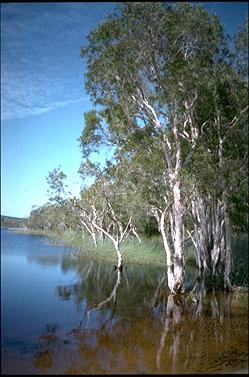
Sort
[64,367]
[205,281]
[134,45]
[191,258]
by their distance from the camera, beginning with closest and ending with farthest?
[64,367]
[134,45]
[205,281]
[191,258]

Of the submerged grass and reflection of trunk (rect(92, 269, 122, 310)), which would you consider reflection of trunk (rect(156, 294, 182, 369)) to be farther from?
the submerged grass

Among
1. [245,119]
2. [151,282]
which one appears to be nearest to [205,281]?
[151,282]

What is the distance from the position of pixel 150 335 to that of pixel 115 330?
1.52m

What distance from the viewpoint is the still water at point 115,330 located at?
11078 millimetres

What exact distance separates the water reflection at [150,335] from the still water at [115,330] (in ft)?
0.09

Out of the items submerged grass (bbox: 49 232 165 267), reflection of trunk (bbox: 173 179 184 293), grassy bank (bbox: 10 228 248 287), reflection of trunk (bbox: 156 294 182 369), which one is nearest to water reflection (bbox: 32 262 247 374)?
reflection of trunk (bbox: 156 294 182 369)

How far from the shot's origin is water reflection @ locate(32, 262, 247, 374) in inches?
436

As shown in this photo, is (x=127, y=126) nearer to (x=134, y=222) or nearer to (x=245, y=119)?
(x=245, y=119)

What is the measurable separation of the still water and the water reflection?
27 mm

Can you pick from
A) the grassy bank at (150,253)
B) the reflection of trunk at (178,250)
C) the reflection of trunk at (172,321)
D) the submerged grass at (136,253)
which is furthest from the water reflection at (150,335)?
the submerged grass at (136,253)

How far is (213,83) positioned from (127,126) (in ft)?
20.4

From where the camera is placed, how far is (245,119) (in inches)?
945

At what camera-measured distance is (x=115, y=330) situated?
14914mm

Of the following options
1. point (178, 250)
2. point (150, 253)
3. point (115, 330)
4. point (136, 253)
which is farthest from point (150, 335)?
point (136, 253)
